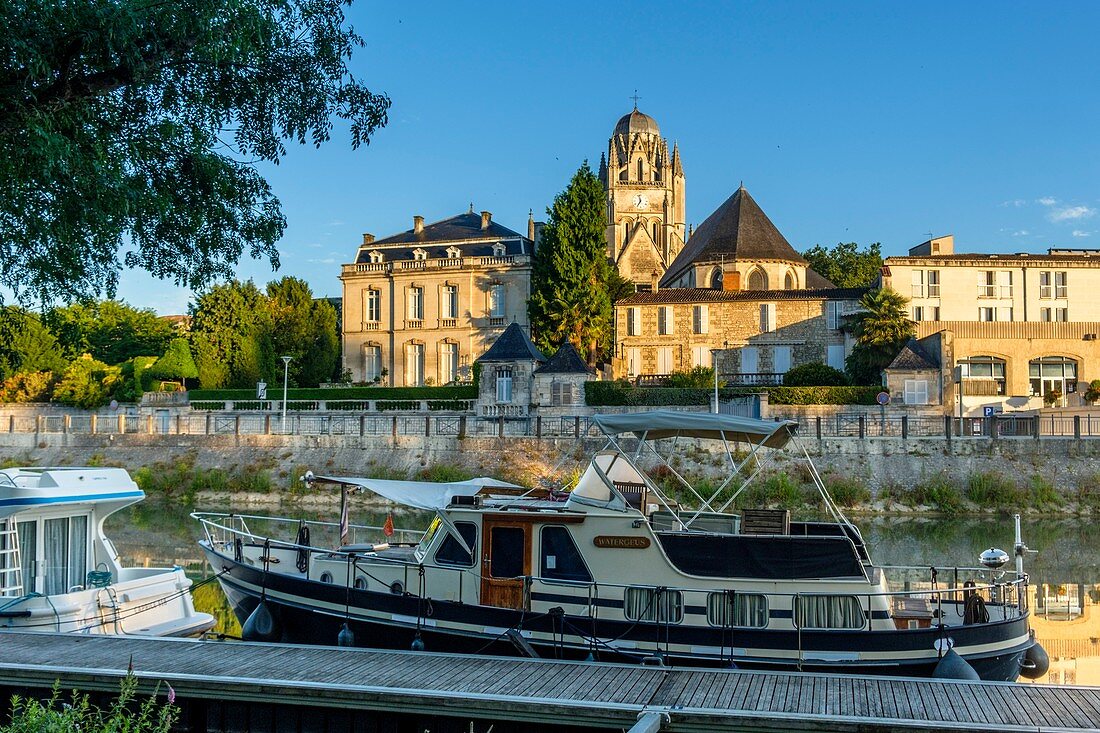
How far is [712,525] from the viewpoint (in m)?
15.8

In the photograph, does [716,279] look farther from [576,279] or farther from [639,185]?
[639,185]

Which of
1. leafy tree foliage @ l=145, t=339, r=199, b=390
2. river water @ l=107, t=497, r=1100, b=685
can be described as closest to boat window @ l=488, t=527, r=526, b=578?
river water @ l=107, t=497, r=1100, b=685

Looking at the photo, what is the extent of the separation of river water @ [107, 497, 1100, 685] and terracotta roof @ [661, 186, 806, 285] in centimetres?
2906

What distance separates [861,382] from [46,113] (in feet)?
136

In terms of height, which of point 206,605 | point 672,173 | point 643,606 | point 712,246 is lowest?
point 206,605

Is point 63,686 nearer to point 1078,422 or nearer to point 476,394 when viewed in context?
point 1078,422

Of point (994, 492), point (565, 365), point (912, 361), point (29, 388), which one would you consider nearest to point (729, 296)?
point (565, 365)

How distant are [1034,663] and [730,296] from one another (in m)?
40.4

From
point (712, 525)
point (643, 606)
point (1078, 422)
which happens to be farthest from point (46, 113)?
point (1078, 422)

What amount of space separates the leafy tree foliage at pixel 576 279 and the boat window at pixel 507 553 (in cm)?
4051

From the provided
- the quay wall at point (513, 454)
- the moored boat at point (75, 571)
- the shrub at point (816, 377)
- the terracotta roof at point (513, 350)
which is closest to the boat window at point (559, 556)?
the moored boat at point (75, 571)

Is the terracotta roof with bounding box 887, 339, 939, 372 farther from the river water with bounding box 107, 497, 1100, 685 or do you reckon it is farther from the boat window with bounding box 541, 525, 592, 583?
the boat window with bounding box 541, 525, 592, 583

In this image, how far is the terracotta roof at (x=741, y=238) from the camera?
60000 mm

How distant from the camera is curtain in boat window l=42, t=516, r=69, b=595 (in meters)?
15.2
